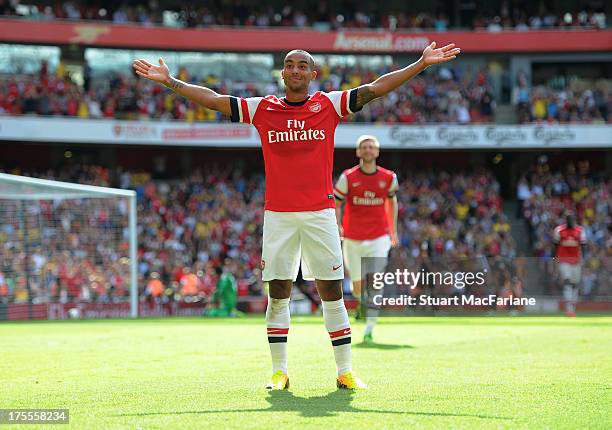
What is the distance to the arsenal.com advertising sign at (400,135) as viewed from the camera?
3734 cm

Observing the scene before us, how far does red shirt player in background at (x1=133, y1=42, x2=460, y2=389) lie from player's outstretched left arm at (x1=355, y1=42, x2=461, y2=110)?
0.04ft

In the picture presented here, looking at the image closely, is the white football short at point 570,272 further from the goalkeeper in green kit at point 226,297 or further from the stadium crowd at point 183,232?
the goalkeeper in green kit at point 226,297

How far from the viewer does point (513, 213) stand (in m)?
39.7

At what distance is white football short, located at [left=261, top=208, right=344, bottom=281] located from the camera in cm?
768

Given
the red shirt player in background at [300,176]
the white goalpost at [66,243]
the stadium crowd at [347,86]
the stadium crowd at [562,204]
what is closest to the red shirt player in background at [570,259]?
the stadium crowd at [562,204]

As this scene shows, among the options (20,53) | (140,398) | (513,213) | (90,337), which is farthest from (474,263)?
(20,53)

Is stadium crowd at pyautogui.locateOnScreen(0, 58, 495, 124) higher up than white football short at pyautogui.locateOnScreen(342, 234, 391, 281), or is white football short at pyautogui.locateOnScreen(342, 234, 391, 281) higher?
stadium crowd at pyautogui.locateOnScreen(0, 58, 495, 124)

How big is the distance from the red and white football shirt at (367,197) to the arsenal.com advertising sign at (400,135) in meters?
23.9

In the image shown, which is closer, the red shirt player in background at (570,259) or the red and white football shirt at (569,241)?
the red shirt player in background at (570,259)

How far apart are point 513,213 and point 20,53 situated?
66.7 ft

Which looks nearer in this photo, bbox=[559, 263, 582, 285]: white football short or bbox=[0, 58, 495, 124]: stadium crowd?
bbox=[559, 263, 582, 285]: white football short

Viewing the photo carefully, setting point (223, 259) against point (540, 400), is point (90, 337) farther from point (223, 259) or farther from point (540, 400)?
point (223, 259)

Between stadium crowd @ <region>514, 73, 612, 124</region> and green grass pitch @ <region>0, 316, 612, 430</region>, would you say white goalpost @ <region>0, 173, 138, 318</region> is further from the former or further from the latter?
stadium crowd @ <region>514, 73, 612, 124</region>

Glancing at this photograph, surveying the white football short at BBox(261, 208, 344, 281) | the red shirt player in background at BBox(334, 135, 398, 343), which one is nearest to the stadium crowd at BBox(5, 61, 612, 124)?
the red shirt player in background at BBox(334, 135, 398, 343)
